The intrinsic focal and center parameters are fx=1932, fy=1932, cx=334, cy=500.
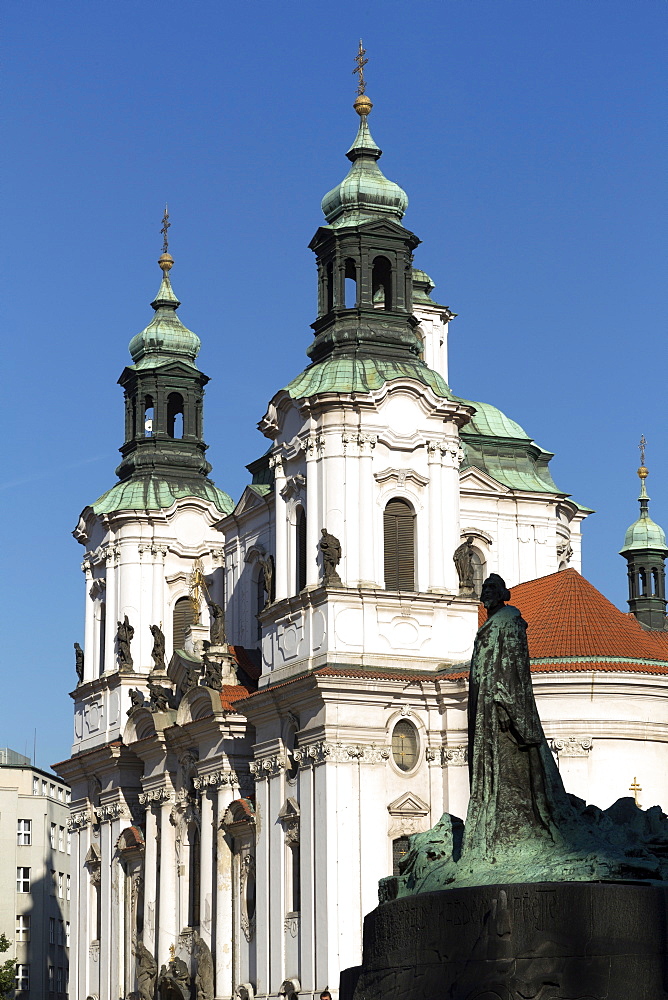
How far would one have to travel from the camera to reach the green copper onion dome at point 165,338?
62250 mm

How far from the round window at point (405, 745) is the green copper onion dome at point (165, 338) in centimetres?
2005

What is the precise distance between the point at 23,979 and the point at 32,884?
4.41 metres

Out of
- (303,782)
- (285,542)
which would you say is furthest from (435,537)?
(303,782)

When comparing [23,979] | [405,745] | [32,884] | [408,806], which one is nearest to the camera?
[408,806]

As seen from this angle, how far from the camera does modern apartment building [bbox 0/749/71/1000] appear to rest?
276 ft

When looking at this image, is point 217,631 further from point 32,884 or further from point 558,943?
point 32,884

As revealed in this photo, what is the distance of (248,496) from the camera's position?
Result: 55.0 metres

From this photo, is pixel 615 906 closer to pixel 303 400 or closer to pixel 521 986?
pixel 521 986

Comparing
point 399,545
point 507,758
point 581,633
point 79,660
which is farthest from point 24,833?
point 507,758

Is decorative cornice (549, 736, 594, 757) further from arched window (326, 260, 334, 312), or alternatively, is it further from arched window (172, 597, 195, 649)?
arched window (172, 597, 195, 649)

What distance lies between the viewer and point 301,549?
47906mm

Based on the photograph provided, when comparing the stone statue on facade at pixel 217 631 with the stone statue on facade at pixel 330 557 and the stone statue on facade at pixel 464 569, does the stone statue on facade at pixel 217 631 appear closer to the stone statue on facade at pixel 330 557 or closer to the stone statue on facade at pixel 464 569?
the stone statue on facade at pixel 330 557

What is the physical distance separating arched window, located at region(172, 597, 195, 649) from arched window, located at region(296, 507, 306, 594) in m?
11.6

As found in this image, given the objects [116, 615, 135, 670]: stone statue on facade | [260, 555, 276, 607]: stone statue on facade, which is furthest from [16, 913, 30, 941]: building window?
[260, 555, 276, 607]: stone statue on facade
